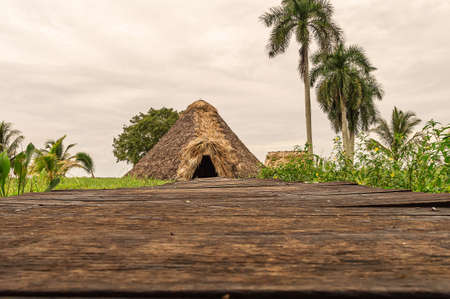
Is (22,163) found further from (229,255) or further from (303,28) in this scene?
(303,28)

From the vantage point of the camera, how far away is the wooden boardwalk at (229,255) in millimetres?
769

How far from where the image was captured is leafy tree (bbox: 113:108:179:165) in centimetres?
2786

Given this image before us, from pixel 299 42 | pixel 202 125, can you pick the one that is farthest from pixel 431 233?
pixel 299 42

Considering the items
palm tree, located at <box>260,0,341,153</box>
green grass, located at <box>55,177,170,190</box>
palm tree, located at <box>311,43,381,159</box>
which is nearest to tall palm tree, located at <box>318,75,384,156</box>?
palm tree, located at <box>311,43,381,159</box>

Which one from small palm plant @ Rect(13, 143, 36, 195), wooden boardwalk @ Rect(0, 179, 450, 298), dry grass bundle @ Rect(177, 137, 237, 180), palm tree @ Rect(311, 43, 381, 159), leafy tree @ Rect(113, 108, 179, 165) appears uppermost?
palm tree @ Rect(311, 43, 381, 159)

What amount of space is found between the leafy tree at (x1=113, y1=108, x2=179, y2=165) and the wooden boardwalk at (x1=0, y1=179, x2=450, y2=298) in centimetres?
2655

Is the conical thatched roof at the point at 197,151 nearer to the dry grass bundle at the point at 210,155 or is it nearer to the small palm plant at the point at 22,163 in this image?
the dry grass bundle at the point at 210,155

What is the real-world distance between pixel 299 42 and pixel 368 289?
19.5 meters

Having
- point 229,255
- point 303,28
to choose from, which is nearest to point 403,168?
point 229,255

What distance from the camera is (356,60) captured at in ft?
79.7

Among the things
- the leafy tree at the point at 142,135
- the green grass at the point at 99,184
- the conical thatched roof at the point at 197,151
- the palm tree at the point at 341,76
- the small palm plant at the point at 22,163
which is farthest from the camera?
the leafy tree at the point at 142,135

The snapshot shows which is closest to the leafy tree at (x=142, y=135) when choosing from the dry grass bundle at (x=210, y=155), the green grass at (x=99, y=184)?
the dry grass bundle at (x=210, y=155)

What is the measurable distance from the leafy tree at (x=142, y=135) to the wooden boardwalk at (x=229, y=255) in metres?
26.5

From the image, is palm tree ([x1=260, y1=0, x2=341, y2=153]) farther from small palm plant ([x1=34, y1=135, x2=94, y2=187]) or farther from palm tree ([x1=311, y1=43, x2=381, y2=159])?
small palm plant ([x1=34, y1=135, x2=94, y2=187])
